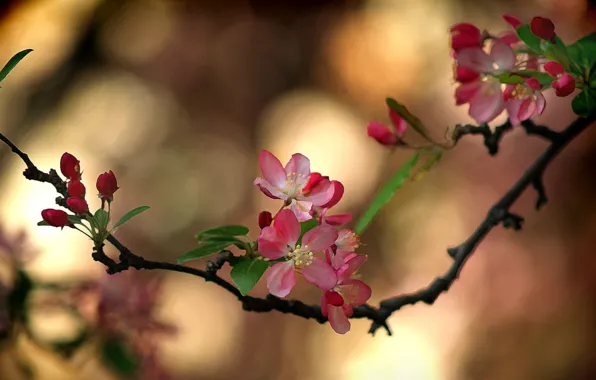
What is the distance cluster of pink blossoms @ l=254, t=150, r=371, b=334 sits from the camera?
1.05 feet

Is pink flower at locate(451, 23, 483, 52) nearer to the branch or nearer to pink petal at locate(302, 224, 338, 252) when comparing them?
the branch

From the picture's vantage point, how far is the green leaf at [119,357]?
645mm

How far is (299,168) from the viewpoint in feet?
1.16

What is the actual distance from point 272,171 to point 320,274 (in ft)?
0.20

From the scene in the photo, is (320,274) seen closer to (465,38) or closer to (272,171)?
(272,171)

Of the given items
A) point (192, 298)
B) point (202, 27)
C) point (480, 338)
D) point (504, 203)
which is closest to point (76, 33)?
point (202, 27)

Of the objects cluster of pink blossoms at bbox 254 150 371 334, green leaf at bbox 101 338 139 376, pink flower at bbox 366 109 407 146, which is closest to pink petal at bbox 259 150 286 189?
cluster of pink blossoms at bbox 254 150 371 334

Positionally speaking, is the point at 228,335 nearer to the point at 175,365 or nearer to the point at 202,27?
the point at 175,365

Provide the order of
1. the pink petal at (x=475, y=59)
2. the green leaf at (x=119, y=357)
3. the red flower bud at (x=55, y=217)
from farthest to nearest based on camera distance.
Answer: the green leaf at (x=119, y=357) < the pink petal at (x=475, y=59) < the red flower bud at (x=55, y=217)

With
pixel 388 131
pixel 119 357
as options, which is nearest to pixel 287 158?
pixel 119 357

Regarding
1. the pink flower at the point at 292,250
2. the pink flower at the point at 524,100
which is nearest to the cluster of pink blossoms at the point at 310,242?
the pink flower at the point at 292,250

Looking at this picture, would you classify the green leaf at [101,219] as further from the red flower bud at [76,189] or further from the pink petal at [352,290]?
the pink petal at [352,290]

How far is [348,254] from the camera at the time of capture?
349mm

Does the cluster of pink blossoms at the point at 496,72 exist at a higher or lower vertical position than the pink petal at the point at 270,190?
higher
